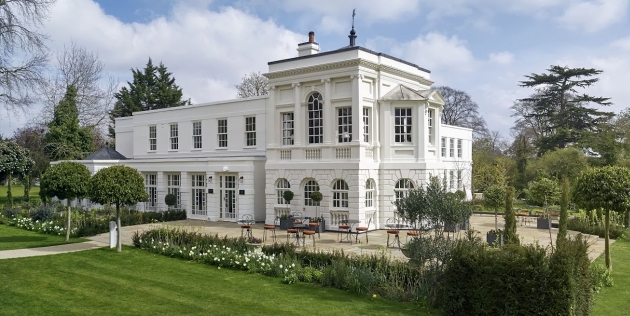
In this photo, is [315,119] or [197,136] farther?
[197,136]

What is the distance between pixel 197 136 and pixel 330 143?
1100 centimetres

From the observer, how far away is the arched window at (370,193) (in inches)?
845

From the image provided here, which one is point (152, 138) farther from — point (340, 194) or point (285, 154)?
point (340, 194)

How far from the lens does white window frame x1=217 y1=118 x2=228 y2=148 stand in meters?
27.7

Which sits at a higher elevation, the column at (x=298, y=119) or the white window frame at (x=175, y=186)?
the column at (x=298, y=119)

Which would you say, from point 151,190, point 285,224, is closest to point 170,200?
point 151,190

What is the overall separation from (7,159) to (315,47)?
23.5 m

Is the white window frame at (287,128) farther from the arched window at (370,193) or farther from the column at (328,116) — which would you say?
the arched window at (370,193)

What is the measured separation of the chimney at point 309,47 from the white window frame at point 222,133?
6.42 metres

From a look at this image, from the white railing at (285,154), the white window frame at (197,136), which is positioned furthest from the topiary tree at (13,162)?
the white railing at (285,154)

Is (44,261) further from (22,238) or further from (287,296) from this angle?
(287,296)

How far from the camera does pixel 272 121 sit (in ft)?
76.8

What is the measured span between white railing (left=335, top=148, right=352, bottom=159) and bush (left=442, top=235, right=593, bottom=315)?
1188 centimetres

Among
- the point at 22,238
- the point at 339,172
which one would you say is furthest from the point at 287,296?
the point at 22,238
